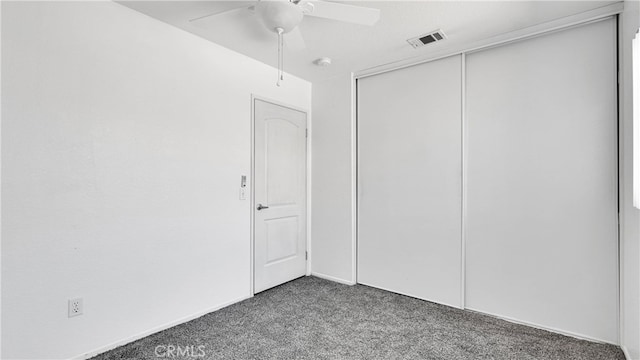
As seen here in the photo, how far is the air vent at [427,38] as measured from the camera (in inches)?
97.8

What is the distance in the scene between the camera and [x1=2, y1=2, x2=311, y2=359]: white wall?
5.77 feet

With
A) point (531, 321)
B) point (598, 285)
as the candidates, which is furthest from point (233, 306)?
point (598, 285)

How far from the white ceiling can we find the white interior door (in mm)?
685

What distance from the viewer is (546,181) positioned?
7.75ft

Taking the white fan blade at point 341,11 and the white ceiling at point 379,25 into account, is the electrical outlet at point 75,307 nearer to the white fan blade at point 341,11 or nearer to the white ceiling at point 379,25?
the white ceiling at point 379,25

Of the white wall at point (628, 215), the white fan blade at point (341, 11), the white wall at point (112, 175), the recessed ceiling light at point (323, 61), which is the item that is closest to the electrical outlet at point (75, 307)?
the white wall at point (112, 175)

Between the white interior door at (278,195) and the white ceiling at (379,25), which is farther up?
the white ceiling at (379,25)

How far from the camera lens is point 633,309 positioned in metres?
1.85

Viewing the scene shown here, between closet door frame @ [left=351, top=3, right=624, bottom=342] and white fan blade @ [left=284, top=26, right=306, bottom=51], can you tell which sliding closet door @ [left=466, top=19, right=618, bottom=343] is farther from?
white fan blade @ [left=284, top=26, right=306, bottom=51]

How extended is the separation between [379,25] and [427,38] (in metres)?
0.48

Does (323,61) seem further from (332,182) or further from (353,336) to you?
(353,336)

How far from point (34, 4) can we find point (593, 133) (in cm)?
374

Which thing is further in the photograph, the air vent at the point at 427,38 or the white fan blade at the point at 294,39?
the air vent at the point at 427,38

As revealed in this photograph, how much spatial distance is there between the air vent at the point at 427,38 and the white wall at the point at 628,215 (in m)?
1.13
